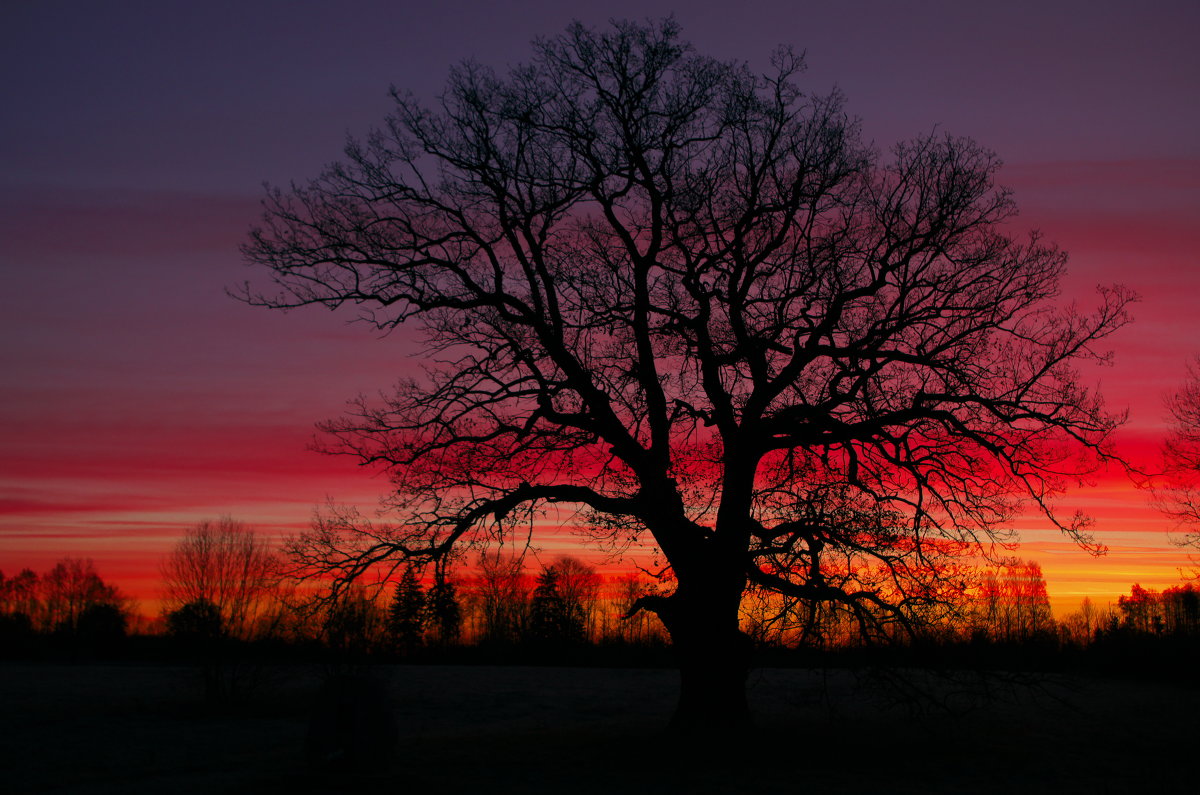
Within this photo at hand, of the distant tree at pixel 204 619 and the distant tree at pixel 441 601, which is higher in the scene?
the distant tree at pixel 441 601

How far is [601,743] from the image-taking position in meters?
21.4

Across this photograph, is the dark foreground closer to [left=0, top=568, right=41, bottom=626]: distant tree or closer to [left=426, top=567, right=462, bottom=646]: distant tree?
[left=426, top=567, right=462, bottom=646]: distant tree

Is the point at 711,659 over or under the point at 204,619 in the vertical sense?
under

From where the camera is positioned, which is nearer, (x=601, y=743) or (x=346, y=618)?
(x=346, y=618)

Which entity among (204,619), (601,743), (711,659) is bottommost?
(601,743)

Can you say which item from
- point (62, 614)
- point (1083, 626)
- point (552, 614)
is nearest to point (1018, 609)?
point (1083, 626)

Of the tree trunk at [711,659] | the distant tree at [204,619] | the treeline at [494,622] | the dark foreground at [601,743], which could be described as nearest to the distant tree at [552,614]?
the treeline at [494,622]

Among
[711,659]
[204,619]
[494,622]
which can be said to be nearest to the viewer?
[711,659]

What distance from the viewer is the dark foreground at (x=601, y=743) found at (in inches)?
657

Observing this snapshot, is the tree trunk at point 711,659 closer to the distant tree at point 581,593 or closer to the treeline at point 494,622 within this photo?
the treeline at point 494,622

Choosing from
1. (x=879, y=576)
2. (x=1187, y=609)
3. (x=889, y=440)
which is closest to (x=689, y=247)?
(x=889, y=440)

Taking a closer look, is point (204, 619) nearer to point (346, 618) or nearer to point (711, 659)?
point (346, 618)

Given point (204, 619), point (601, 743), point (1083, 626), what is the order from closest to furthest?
1. point (601, 743)
2. point (204, 619)
3. point (1083, 626)

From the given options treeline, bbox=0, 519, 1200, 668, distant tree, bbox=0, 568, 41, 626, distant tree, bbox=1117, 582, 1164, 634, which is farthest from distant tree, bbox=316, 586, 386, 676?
distant tree, bbox=0, 568, 41, 626
